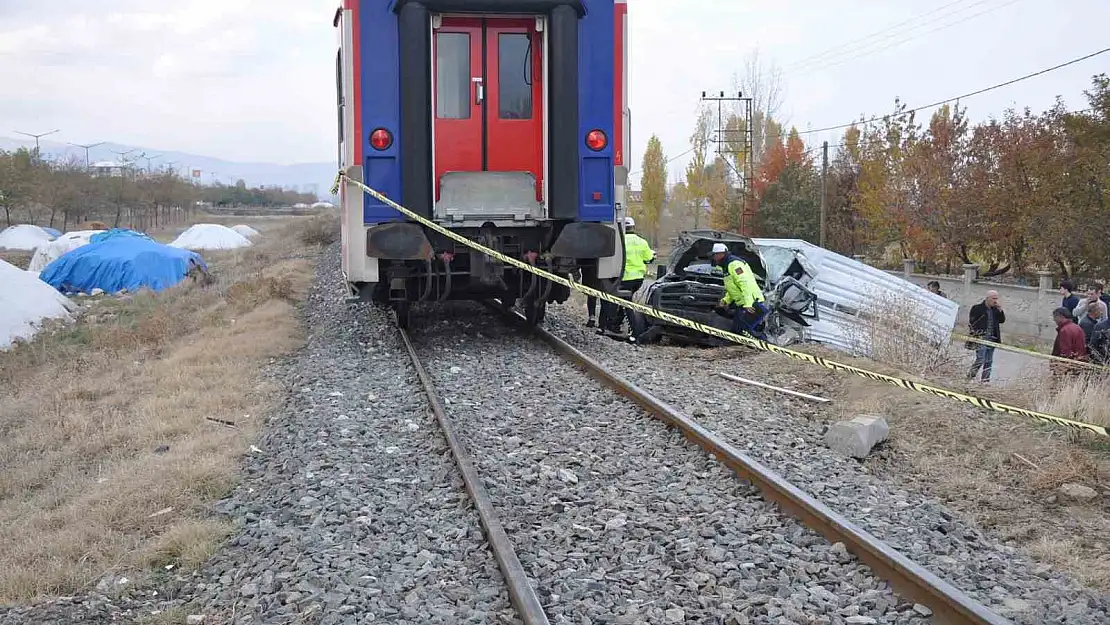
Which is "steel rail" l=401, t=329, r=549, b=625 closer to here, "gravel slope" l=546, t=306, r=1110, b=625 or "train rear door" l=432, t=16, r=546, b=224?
"gravel slope" l=546, t=306, r=1110, b=625

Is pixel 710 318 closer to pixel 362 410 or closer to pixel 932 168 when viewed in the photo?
pixel 362 410

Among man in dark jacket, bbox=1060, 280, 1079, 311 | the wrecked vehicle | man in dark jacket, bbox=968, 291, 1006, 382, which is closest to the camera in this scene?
the wrecked vehicle

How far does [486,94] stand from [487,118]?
0.24 metres

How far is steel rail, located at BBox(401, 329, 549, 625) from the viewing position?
381 centimetres

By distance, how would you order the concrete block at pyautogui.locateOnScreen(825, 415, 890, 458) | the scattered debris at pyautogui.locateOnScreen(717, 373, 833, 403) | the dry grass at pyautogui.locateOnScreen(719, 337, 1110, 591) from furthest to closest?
the scattered debris at pyautogui.locateOnScreen(717, 373, 833, 403) < the concrete block at pyautogui.locateOnScreen(825, 415, 890, 458) < the dry grass at pyautogui.locateOnScreen(719, 337, 1110, 591)

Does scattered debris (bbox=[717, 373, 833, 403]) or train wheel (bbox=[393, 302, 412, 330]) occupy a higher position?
train wheel (bbox=[393, 302, 412, 330])

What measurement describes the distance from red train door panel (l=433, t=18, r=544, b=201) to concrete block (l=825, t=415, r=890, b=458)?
178 inches

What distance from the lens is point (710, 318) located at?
11844 millimetres

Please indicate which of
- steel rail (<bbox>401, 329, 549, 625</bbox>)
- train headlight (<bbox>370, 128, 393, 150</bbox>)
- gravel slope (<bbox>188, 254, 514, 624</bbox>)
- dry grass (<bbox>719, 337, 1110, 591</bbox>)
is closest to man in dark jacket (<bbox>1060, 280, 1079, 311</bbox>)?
dry grass (<bbox>719, 337, 1110, 591</bbox>)

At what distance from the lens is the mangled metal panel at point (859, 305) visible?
1094cm

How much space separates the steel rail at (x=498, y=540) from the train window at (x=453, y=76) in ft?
11.9

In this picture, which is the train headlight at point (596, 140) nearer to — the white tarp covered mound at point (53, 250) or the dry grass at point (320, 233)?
the white tarp covered mound at point (53, 250)

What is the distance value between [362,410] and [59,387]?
6207 mm

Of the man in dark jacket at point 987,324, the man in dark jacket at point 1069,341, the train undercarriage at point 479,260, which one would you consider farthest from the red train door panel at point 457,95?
the man in dark jacket at point 987,324
